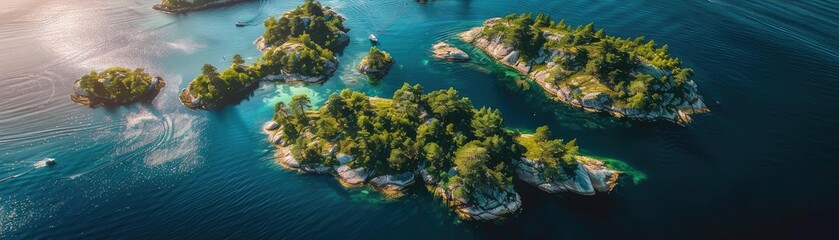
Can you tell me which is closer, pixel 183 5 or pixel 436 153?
pixel 436 153

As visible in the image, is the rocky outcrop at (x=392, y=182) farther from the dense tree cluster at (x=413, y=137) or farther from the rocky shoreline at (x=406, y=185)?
the dense tree cluster at (x=413, y=137)

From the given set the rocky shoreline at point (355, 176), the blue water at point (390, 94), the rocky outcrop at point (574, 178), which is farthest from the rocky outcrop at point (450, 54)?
the rocky shoreline at point (355, 176)

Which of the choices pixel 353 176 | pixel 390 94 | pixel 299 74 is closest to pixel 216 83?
pixel 299 74

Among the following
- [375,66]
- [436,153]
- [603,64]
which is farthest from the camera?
[375,66]

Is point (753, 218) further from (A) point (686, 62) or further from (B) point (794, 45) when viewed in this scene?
(B) point (794, 45)

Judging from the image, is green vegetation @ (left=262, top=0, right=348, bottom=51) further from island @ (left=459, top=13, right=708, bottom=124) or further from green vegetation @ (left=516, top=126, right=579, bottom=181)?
green vegetation @ (left=516, top=126, right=579, bottom=181)

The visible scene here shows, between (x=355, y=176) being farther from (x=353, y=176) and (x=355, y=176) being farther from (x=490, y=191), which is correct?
(x=490, y=191)

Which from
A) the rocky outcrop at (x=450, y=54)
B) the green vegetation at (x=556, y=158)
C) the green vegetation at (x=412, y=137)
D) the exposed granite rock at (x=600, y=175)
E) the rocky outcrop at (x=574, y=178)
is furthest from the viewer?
the rocky outcrop at (x=450, y=54)

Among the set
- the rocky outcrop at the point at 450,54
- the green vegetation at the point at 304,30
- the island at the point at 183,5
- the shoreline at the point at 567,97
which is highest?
the island at the point at 183,5

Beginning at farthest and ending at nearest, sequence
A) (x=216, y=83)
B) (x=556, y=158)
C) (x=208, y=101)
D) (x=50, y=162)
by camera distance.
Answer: (x=216, y=83), (x=208, y=101), (x=50, y=162), (x=556, y=158)
